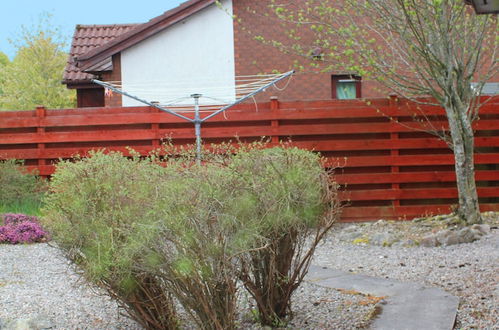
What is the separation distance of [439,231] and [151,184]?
6054 millimetres

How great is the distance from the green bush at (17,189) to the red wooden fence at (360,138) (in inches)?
33.7

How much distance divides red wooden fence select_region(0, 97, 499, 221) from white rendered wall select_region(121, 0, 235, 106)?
14.8 ft

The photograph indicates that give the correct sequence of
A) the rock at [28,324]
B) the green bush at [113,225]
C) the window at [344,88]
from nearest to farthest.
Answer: the green bush at [113,225], the rock at [28,324], the window at [344,88]

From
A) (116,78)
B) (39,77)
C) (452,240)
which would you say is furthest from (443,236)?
(39,77)

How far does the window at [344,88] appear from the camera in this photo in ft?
56.6

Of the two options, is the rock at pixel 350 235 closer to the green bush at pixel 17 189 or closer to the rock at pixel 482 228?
the rock at pixel 482 228

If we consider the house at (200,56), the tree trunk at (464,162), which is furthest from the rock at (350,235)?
the house at (200,56)

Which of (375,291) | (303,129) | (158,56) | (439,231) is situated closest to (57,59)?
(158,56)

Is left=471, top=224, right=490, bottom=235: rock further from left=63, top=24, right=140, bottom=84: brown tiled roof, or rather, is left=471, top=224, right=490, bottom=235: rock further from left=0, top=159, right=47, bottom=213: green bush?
left=63, top=24, right=140, bottom=84: brown tiled roof

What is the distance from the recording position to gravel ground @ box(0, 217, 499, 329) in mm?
5766

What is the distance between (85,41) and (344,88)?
310 inches

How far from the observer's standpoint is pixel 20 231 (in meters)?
9.92

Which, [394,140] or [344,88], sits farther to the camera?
[344,88]

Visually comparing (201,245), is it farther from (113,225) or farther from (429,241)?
(429,241)
